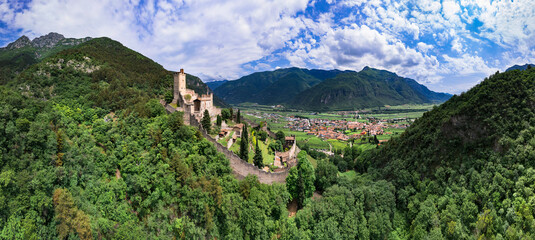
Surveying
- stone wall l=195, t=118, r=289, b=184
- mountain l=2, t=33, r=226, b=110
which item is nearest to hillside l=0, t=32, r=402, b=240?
stone wall l=195, t=118, r=289, b=184

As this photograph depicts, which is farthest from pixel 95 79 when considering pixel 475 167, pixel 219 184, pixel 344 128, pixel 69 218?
pixel 344 128

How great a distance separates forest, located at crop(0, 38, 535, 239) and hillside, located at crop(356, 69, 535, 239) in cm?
12

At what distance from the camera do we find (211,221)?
2539 centimetres

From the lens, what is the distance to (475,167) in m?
29.7

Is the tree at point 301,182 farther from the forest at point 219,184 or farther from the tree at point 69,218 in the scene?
the tree at point 69,218

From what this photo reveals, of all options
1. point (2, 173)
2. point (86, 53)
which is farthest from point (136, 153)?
point (86, 53)

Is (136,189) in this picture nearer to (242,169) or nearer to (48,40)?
(242,169)

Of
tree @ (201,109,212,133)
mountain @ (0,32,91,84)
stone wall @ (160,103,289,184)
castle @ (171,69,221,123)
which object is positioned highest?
mountain @ (0,32,91,84)

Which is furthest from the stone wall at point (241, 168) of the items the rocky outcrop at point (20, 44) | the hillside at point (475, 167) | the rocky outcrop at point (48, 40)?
the rocky outcrop at point (20, 44)

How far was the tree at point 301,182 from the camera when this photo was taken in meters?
29.6

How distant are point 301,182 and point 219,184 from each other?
8.85 meters

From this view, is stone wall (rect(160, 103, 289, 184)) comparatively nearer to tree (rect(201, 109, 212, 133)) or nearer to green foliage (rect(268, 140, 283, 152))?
tree (rect(201, 109, 212, 133))

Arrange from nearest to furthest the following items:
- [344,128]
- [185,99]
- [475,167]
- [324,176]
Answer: [475,167] → [324,176] → [185,99] → [344,128]

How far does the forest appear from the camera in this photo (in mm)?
22938
